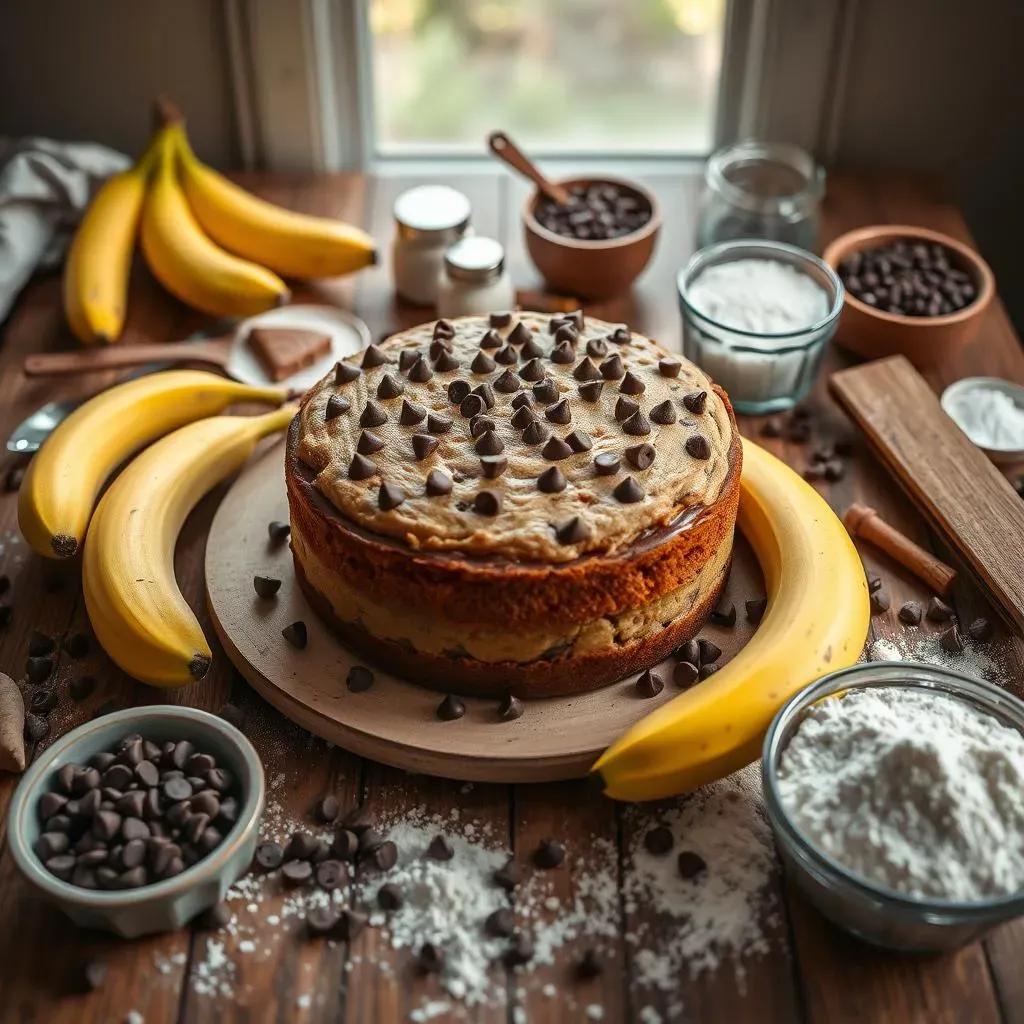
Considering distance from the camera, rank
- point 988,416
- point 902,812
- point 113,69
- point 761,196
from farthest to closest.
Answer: point 113,69
point 761,196
point 988,416
point 902,812

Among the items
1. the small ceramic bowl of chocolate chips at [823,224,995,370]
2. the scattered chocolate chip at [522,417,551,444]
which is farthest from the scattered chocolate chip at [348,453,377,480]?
the small ceramic bowl of chocolate chips at [823,224,995,370]

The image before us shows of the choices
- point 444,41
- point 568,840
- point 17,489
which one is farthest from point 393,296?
point 568,840

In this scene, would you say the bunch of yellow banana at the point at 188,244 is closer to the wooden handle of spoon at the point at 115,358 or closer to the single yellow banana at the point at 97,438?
the wooden handle of spoon at the point at 115,358

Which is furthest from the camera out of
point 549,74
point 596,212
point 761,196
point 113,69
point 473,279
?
point 549,74

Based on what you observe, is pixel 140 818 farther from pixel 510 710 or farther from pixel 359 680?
pixel 510 710

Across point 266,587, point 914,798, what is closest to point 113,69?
point 266,587

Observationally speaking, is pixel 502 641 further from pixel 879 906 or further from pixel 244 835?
pixel 879 906

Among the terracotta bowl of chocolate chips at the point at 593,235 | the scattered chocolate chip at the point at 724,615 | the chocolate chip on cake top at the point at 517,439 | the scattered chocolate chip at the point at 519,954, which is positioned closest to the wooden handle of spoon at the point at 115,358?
the chocolate chip on cake top at the point at 517,439
